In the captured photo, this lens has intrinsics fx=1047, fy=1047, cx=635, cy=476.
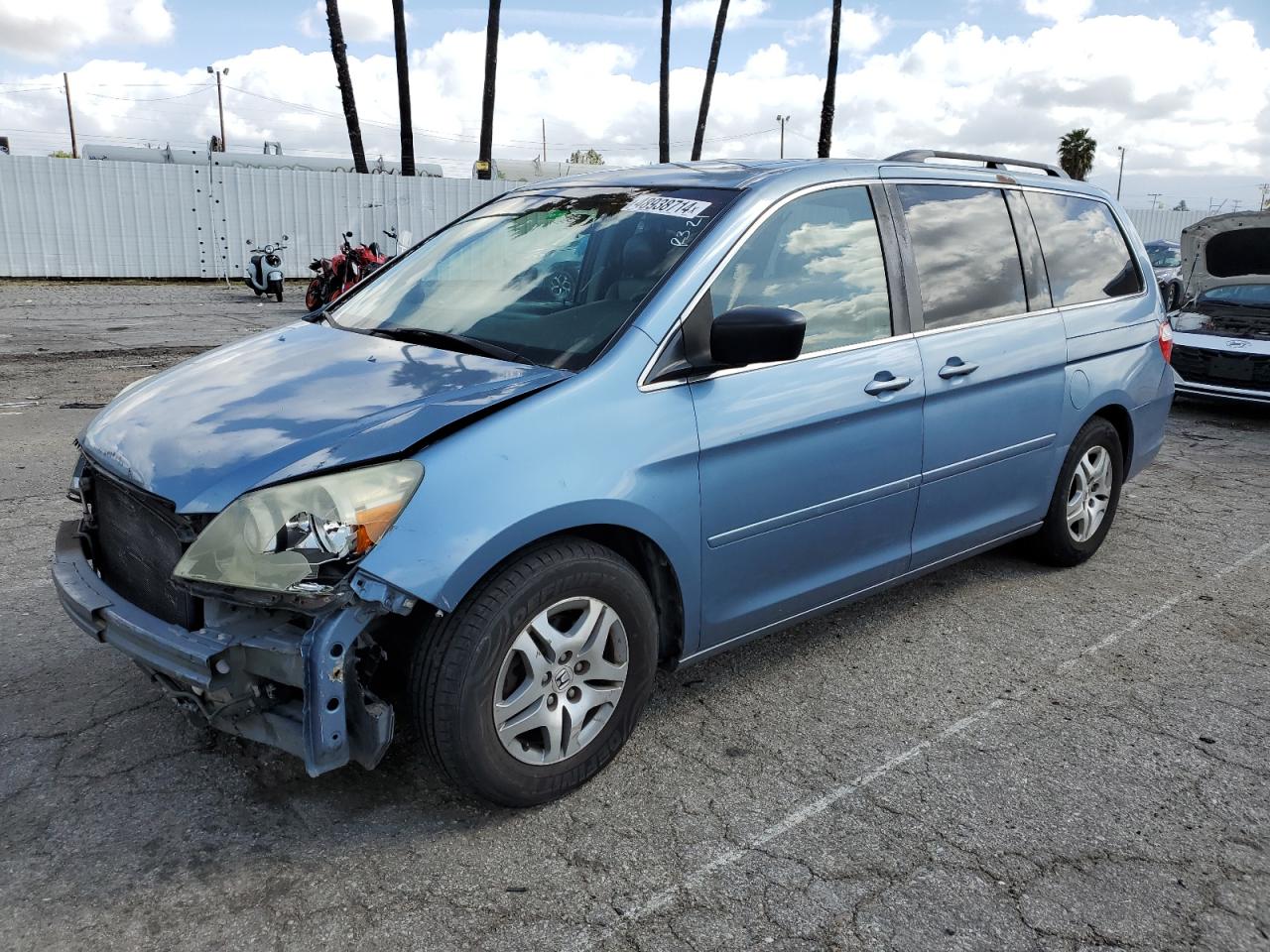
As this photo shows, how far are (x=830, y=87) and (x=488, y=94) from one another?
36.1ft

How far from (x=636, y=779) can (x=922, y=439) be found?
1593 millimetres

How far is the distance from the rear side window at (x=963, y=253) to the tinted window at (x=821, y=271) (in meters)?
0.25

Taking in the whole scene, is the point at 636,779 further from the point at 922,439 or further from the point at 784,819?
the point at 922,439

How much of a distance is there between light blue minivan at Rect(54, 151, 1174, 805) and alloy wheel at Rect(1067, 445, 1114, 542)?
34cm

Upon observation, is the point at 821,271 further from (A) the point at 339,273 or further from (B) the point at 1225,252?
(A) the point at 339,273

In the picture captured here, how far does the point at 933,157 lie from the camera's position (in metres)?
4.53

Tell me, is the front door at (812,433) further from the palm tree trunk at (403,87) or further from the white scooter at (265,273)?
the palm tree trunk at (403,87)

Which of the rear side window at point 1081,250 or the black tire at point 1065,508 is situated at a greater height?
the rear side window at point 1081,250

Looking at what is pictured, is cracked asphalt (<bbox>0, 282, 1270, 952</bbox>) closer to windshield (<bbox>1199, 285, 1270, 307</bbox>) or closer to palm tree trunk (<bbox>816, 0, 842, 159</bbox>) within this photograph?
windshield (<bbox>1199, 285, 1270, 307</bbox>)

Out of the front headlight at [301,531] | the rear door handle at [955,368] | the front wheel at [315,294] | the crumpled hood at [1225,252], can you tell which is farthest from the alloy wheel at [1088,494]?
the front wheel at [315,294]

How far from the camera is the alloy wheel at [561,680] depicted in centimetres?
275

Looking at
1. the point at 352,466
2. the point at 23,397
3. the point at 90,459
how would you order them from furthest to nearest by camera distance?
the point at 23,397, the point at 90,459, the point at 352,466

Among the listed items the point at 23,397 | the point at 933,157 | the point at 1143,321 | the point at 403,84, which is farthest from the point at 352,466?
the point at 403,84

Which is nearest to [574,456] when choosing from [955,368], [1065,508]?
[955,368]
